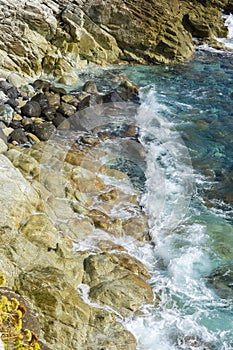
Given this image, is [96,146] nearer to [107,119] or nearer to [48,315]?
[107,119]

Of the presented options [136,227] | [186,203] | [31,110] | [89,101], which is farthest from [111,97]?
[136,227]

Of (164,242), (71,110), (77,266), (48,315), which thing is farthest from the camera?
(71,110)

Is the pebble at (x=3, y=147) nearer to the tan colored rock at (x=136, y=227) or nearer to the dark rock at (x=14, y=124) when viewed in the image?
the dark rock at (x=14, y=124)

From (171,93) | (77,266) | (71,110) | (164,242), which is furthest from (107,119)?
(77,266)

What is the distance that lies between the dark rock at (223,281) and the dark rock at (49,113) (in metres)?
10.4

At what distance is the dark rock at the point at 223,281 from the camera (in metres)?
11.1

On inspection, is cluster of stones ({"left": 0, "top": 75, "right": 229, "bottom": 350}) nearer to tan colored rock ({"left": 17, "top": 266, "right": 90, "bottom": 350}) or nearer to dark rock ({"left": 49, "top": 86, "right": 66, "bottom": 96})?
tan colored rock ({"left": 17, "top": 266, "right": 90, "bottom": 350})

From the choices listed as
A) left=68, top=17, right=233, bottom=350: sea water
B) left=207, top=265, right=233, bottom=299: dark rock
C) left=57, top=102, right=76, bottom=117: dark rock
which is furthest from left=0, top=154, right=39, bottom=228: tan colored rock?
left=57, top=102, right=76, bottom=117: dark rock

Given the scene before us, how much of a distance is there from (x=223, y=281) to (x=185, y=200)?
4.07 m

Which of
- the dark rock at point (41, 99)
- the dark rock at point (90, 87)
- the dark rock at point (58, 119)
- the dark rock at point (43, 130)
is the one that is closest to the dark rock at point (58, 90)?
the dark rock at point (41, 99)

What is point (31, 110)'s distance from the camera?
1869 cm

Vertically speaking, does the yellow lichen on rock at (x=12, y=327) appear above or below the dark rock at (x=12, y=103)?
above

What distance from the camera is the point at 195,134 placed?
19.7 m

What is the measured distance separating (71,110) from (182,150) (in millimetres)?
5304
